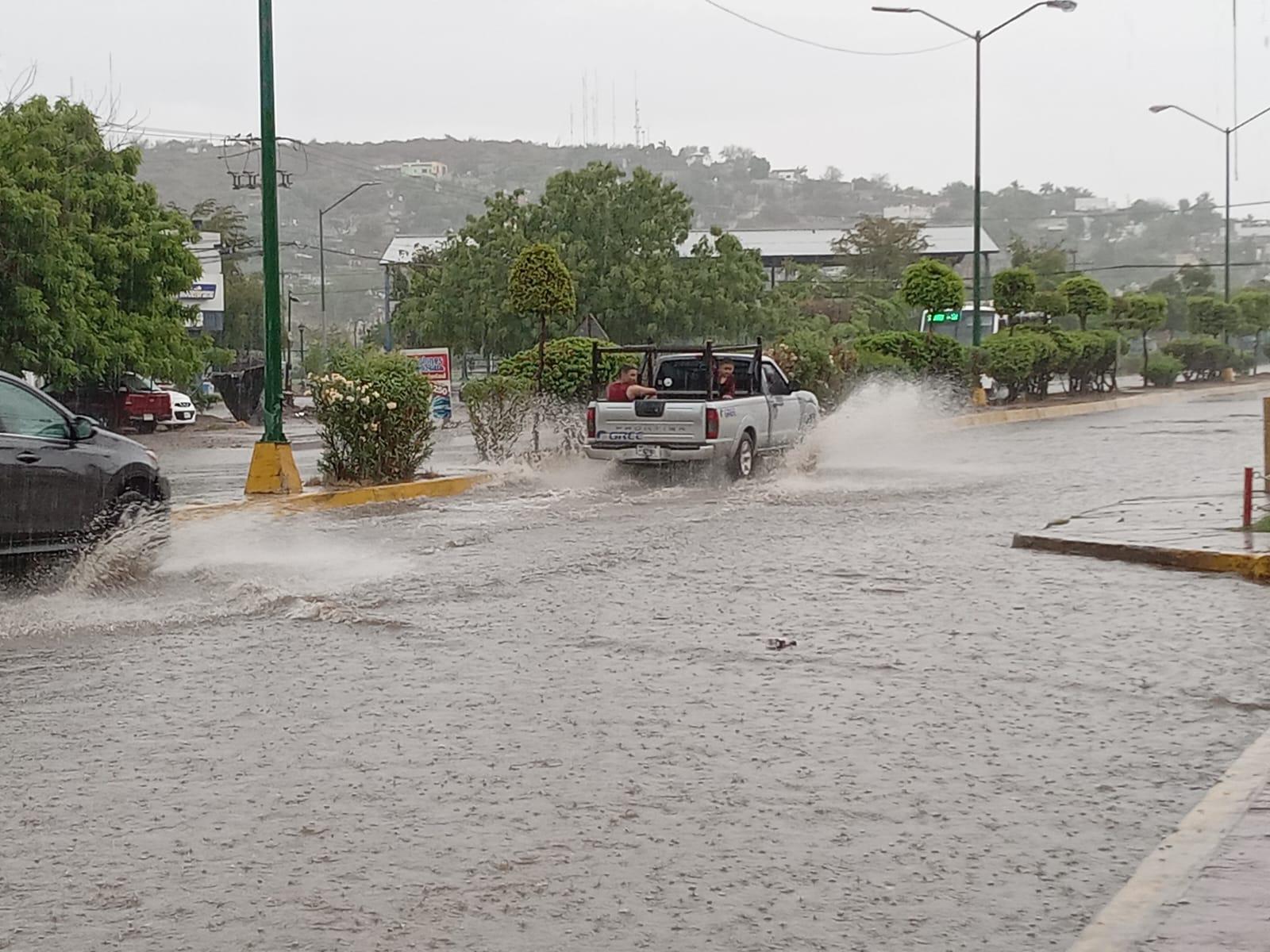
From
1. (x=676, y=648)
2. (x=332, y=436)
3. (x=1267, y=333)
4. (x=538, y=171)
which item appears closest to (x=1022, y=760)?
(x=676, y=648)

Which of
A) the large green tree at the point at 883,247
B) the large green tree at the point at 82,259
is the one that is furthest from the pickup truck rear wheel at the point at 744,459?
the large green tree at the point at 883,247

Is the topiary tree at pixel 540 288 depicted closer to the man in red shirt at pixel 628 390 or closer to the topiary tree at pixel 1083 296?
the man in red shirt at pixel 628 390

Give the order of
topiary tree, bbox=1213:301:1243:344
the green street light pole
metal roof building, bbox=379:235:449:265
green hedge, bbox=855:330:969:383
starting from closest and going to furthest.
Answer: the green street light pole, green hedge, bbox=855:330:969:383, topiary tree, bbox=1213:301:1243:344, metal roof building, bbox=379:235:449:265

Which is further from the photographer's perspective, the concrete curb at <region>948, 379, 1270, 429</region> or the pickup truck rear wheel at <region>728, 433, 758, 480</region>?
the concrete curb at <region>948, 379, 1270, 429</region>

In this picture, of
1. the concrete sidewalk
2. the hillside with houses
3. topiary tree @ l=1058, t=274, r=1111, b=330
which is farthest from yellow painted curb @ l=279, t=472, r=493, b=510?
the hillside with houses

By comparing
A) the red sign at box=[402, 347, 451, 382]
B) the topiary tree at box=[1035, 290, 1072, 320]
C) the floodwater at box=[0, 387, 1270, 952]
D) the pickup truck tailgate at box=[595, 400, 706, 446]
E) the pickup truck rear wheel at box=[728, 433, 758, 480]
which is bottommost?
the floodwater at box=[0, 387, 1270, 952]

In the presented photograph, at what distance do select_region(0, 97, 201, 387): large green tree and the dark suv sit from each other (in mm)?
23739

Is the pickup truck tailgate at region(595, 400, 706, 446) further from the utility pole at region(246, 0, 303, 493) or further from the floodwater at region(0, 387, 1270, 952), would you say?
the floodwater at region(0, 387, 1270, 952)

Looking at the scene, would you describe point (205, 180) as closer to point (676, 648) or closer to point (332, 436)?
point (332, 436)

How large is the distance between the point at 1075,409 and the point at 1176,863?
37.0 meters

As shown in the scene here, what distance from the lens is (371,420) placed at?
2052 cm

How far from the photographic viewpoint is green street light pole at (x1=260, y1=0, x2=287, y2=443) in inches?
761

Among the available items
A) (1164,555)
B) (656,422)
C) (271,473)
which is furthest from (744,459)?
(1164,555)

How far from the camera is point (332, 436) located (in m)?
20.6
